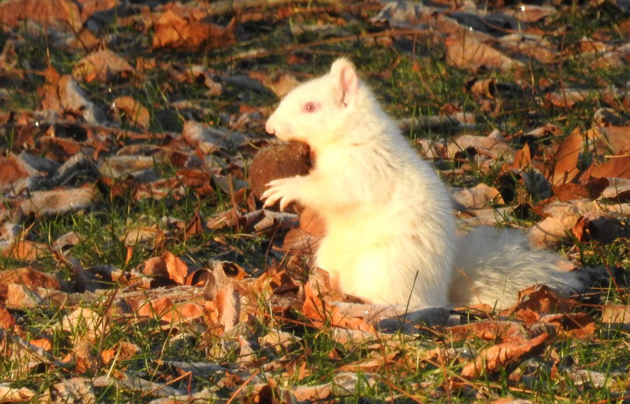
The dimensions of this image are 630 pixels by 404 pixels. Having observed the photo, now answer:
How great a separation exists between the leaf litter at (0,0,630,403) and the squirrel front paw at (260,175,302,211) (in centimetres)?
29

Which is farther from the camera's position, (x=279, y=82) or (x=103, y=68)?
(x=103, y=68)

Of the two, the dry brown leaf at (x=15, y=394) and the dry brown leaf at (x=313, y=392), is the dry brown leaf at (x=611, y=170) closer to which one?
the dry brown leaf at (x=313, y=392)

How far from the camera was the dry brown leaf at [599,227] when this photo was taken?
4.32 meters

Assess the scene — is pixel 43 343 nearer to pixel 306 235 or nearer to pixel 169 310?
pixel 169 310

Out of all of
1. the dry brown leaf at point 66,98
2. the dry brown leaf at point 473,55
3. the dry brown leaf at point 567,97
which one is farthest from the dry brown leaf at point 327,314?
the dry brown leaf at point 473,55

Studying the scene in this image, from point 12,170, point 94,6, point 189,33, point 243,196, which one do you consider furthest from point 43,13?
point 243,196

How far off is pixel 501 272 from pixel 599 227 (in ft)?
2.06

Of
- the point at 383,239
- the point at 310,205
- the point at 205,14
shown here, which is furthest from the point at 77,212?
the point at 205,14

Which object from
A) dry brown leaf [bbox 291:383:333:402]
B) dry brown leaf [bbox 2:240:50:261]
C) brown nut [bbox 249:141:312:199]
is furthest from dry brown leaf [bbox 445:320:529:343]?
dry brown leaf [bbox 2:240:50:261]

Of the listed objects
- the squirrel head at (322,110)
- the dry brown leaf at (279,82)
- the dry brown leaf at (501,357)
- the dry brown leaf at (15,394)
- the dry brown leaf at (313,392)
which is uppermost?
the squirrel head at (322,110)

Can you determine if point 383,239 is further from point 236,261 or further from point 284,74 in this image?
point 284,74

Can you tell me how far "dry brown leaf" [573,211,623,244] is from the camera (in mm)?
4320

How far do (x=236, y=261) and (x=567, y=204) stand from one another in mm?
1535

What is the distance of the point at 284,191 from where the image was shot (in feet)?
13.5
